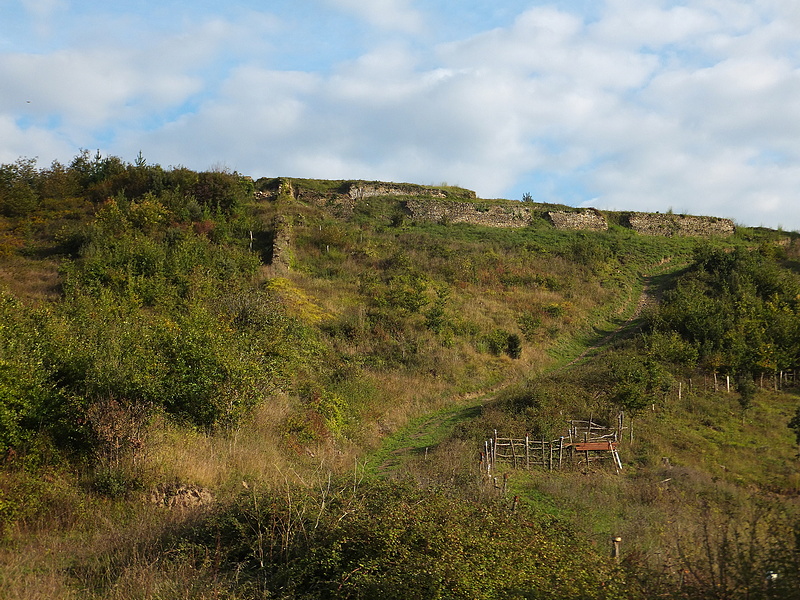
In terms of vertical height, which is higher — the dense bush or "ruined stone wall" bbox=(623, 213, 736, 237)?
"ruined stone wall" bbox=(623, 213, 736, 237)

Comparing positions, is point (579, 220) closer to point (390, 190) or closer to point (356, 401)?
point (390, 190)

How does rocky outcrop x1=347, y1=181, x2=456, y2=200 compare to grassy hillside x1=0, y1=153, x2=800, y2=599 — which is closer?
grassy hillside x1=0, y1=153, x2=800, y2=599

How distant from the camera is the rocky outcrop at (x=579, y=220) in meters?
44.5

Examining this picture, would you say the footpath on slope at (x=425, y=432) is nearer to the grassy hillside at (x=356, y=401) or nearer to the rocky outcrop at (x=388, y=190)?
the grassy hillside at (x=356, y=401)

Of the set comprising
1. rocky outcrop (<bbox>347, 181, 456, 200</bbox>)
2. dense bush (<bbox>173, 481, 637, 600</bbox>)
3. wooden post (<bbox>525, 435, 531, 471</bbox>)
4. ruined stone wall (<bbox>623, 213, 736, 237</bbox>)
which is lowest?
wooden post (<bbox>525, 435, 531, 471</bbox>)

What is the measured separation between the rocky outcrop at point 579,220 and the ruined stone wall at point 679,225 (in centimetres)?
245

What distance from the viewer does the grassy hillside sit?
6078 mm

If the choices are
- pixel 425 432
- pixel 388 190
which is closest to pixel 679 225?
pixel 388 190

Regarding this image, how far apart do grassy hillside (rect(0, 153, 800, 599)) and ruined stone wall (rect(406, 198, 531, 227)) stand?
3709 millimetres

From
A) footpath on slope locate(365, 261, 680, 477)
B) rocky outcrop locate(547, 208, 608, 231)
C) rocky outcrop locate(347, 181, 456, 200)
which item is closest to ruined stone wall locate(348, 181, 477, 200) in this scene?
rocky outcrop locate(347, 181, 456, 200)

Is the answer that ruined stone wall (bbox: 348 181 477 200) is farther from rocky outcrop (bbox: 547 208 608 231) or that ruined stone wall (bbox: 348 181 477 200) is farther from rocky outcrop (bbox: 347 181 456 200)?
rocky outcrop (bbox: 547 208 608 231)

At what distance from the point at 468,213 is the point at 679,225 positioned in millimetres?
16646

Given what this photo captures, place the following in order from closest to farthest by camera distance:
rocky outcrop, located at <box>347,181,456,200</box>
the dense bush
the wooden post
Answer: the dense bush → the wooden post → rocky outcrop, located at <box>347,181,456,200</box>

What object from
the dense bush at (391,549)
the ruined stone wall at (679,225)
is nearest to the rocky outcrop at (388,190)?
the ruined stone wall at (679,225)
